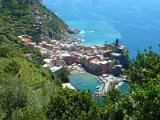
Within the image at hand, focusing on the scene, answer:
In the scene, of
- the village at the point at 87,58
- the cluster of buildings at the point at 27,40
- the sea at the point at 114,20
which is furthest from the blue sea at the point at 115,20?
the cluster of buildings at the point at 27,40

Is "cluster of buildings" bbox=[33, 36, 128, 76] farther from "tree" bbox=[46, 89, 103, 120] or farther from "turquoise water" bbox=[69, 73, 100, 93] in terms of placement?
"tree" bbox=[46, 89, 103, 120]

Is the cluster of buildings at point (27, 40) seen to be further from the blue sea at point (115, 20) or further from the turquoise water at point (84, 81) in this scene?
the blue sea at point (115, 20)

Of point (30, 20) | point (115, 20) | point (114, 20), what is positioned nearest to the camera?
point (30, 20)

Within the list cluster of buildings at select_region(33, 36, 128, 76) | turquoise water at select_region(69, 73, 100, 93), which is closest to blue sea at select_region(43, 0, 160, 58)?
cluster of buildings at select_region(33, 36, 128, 76)

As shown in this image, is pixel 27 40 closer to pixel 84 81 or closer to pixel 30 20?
pixel 30 20

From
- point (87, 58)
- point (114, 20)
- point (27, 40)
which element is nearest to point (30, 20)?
point (27, 40)
